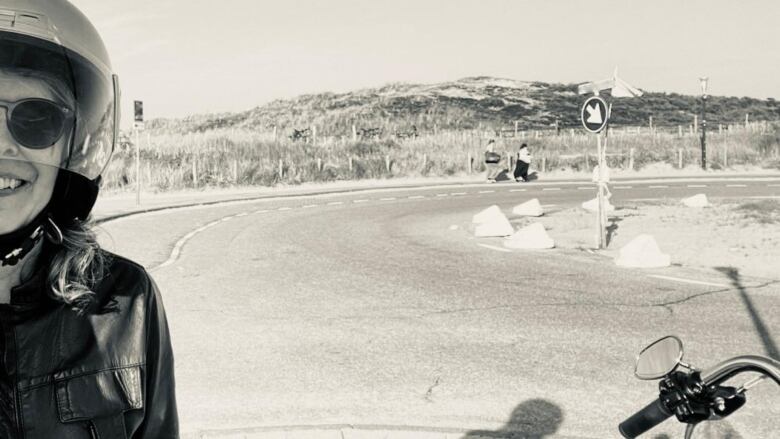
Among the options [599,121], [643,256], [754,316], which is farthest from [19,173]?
[599,121]

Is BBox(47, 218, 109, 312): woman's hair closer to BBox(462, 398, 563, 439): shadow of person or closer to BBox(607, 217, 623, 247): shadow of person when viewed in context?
BBox(462, 398, 563, 439): shadow of person

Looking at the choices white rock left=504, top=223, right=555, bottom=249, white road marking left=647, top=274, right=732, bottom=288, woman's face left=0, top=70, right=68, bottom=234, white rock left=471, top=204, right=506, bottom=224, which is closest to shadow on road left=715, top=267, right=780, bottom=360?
white road marking left=647, top=274, right=732, bottom=288

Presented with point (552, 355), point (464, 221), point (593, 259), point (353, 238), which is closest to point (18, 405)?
point (552, 355)

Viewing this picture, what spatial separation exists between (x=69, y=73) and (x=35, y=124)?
0.20m

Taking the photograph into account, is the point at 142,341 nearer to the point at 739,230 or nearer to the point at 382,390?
the point at 382,390

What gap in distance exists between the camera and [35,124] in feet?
5.55

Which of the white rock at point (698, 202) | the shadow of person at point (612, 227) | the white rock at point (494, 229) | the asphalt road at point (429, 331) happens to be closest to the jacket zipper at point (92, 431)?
the asphalt road at point (429, 331)

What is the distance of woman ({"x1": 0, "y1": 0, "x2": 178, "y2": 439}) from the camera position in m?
1.51

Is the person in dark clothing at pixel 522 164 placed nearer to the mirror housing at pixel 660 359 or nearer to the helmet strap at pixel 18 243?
the mirror housing at pixel 660 359

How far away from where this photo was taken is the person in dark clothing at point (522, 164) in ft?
107

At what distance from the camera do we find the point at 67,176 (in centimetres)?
188

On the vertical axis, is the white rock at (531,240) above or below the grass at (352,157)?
below

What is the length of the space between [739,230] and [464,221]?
17.7 feet

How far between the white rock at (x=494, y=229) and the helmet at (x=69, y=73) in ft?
45.4
